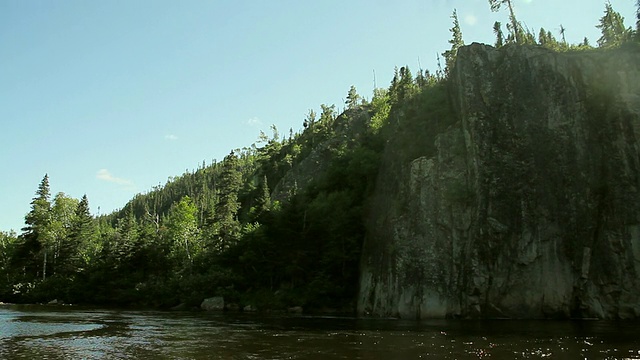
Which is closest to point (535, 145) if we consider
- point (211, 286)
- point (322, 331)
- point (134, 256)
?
point (322, 331)

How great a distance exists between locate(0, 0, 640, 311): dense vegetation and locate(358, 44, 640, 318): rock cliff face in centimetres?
602

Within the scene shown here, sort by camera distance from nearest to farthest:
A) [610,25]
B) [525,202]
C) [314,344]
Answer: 1. [314,344]
2. [525,202]
3. [610,25]

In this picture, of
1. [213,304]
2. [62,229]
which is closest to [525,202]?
[213,304]

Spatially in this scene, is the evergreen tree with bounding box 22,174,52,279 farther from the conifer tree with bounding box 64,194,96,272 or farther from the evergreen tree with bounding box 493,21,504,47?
the evergreen tree with bounding box 493,21,504,47

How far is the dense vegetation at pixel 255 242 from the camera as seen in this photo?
59.5m

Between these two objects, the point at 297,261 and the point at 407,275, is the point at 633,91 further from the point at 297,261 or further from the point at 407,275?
the point at 297,261

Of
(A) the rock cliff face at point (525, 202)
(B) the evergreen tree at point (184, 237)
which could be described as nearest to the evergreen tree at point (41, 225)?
(B) the evergreen tree at point (184, 237)

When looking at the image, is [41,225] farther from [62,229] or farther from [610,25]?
→ [610,25]

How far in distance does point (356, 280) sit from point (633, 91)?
35688 millimetres

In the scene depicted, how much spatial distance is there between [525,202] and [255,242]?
36.3 m

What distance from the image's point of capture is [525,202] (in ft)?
149

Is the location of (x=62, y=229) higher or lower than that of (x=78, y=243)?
higher

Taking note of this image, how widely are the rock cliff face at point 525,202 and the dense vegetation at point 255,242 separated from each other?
19.7 ft

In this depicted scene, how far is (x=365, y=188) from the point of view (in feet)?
225
